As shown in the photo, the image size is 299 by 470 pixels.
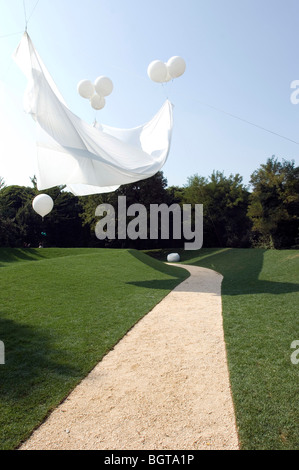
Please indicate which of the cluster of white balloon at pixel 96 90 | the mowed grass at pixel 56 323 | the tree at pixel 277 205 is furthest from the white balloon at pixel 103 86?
the tree at pixel 277 205

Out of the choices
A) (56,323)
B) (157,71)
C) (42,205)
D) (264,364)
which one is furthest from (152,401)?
(42,205)

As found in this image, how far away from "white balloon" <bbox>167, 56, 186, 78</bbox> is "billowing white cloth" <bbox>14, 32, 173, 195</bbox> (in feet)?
4.84

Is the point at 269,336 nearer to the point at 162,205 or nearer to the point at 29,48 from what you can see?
the point at 29,48

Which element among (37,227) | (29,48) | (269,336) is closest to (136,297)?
(269,336)

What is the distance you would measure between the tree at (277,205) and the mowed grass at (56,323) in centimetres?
1592

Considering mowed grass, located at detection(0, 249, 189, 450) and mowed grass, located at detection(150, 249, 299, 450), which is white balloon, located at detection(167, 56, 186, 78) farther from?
mowed grass, located at detection(150, 249, 299, 450)

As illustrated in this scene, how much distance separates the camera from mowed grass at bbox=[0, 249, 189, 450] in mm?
3646

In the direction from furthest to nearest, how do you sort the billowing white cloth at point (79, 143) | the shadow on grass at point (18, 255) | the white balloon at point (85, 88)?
the shadow on grass at point (18, 255) < the white balloon at point (85, 88) < the billowing white cloth at point (79, 143)

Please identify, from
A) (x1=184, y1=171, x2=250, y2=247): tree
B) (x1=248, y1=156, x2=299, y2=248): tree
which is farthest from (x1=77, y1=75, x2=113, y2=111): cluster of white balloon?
(x1=184, y1=171, x2=250, y2=247): tree

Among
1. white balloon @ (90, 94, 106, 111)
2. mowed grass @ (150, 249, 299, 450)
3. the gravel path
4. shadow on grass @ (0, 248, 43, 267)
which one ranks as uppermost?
white balloon @ (90, 94, 106, 111)

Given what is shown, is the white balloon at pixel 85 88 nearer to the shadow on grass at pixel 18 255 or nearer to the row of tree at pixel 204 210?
the shadow on grass at pixel 18 255

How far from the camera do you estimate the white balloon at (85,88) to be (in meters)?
11.4

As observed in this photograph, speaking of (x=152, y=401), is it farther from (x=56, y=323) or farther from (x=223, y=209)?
(x=223, y=209)

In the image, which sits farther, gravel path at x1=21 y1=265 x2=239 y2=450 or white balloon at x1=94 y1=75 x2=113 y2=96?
white balloon at x1=94 y1=75 x2=113 y2=96
